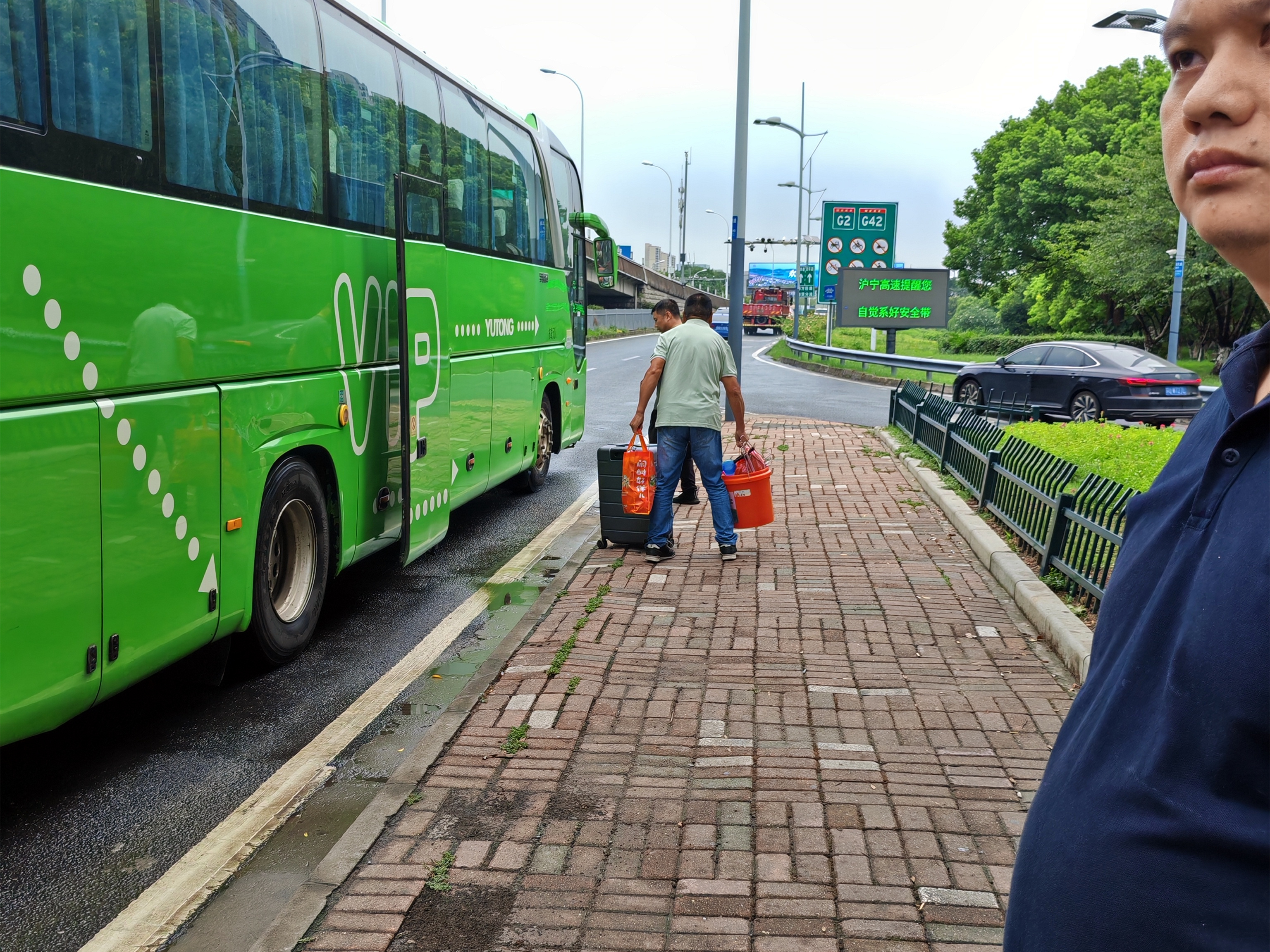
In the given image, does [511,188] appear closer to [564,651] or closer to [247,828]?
[564,651]

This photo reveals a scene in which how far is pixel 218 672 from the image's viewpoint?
5.79 meters

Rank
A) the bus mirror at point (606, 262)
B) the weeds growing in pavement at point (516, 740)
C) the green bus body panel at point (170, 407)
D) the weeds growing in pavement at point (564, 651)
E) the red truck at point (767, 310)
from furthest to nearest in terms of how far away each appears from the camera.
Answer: the red truck at point (767, 310), the bus mirror at point (606, 262), the weeds growing in pavement at point (564, 651), the weeds growing in pavement at point (516, 740), the green bus body panel at point (170, 407)

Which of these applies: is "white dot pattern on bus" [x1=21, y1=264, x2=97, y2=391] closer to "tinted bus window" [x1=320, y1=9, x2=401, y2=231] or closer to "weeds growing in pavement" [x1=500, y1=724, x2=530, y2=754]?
"weeds growing in pavement" [x1=500, y1=724, x2=530, y2=754]

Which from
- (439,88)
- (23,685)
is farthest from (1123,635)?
(439,88)

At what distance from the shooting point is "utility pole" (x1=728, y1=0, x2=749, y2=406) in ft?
59.6

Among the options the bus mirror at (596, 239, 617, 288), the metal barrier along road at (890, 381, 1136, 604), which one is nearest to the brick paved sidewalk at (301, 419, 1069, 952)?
the metal barrier along road at (890, 381, 1136, 604)

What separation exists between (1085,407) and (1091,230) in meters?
25.7

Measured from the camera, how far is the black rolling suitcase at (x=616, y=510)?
894 cm

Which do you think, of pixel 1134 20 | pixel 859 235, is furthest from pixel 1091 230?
pixel 1134 20

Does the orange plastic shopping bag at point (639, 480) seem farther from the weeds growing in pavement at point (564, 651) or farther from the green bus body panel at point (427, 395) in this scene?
the weeds growing in pavement at point (564, 651)

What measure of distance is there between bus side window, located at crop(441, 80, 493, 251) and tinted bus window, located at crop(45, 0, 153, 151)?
12.3ft

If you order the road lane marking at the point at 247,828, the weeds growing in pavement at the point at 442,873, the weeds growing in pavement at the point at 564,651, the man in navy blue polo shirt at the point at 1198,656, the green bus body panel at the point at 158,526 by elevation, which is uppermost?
the man in navy blue polo shirt at the point at 1198,656

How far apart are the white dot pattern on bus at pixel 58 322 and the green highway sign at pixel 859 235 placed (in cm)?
3476

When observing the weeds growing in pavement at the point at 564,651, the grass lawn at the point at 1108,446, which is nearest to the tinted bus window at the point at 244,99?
the weeds growing in pavement at the point at 564,651
